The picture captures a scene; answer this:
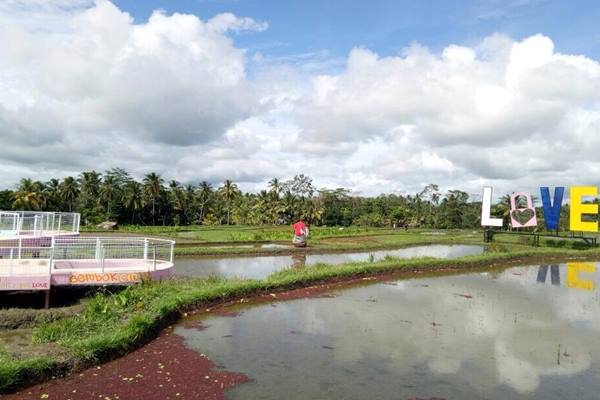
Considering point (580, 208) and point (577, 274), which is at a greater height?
point (580, 208)

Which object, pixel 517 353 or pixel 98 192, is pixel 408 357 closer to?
pixel 517 353

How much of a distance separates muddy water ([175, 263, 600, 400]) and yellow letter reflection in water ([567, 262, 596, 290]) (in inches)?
136

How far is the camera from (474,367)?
966 centimetres

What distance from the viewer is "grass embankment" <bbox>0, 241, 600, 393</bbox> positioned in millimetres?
8328

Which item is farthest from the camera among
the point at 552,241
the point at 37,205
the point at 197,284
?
the point at 37,205

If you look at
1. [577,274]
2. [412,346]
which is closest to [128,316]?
[412,346]

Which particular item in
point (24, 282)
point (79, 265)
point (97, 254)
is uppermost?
point (97, 254)

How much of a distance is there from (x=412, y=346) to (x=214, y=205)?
73564 mm

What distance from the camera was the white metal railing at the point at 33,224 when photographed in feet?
67.1

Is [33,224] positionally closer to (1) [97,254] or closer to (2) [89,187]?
(1) [97,254]

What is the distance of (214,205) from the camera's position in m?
82.4

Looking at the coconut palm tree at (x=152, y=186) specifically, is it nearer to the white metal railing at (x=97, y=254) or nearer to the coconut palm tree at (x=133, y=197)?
the coconut palm tree at (x=133, y=197)

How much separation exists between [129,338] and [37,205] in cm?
6084

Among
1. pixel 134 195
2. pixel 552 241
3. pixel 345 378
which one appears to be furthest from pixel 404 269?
pixel 134 195
